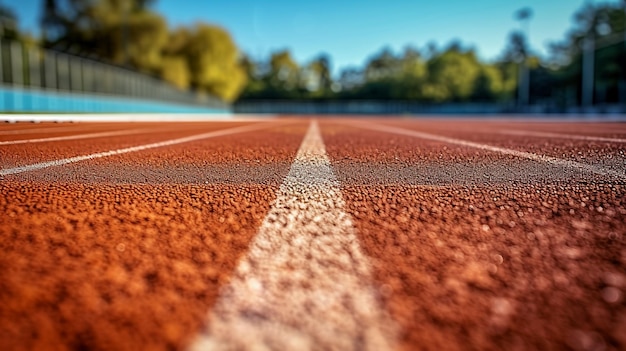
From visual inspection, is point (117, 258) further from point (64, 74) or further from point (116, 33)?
point (116, 33)

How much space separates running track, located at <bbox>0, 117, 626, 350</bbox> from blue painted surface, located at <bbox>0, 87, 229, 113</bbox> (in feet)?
51.2

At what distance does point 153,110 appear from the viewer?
30516mm

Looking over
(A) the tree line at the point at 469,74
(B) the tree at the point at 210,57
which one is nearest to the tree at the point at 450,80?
(A) the tree line at the point at 469,74

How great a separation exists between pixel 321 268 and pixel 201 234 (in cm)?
42

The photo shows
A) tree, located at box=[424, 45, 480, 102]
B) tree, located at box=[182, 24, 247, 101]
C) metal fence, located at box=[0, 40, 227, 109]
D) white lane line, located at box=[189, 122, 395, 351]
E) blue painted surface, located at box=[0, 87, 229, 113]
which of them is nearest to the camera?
white lane line, located at box=[189, 122, 395, 351]

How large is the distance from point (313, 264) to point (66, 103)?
2117 centimetres

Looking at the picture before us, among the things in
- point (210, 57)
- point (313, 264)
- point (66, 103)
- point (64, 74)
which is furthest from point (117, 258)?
point (210, 57)

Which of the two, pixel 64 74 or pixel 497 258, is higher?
pixel 64 74

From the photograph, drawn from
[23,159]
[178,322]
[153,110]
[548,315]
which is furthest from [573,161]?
[153,110]

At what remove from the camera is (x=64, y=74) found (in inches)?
767

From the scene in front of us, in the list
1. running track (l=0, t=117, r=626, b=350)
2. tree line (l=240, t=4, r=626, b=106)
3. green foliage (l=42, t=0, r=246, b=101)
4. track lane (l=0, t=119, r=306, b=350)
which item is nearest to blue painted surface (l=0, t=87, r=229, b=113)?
green foliage (l=42, t=0, r=246, b=101)

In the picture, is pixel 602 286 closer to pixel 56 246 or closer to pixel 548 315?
pixel 548 315

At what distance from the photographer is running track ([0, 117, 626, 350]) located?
767mm

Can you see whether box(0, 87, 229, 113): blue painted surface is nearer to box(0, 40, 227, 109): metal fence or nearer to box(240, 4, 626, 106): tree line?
box(0, 40, 227, 109): metal fence
